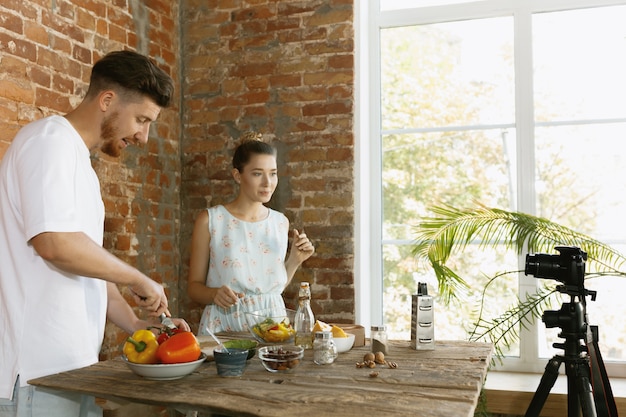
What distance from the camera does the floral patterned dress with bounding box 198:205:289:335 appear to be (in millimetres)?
3086

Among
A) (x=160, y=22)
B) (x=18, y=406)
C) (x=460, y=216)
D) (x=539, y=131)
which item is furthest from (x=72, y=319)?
(x=539, y=131)

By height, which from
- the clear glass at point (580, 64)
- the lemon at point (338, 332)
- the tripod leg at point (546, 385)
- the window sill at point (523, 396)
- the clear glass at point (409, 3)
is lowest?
the window sill at point (523, 396)

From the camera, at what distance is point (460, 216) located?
130 inches

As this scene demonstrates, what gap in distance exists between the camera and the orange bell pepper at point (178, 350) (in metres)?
1.76

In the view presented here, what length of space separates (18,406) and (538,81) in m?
3.09

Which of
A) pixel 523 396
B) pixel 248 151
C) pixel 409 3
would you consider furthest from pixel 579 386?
pixel 409 3

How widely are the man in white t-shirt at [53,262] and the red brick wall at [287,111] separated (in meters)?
1.67

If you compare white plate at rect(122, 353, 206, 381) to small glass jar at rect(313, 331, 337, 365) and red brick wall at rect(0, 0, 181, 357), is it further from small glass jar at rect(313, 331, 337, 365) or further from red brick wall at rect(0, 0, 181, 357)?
red brick wall at rect(0, 0, 181, 357)

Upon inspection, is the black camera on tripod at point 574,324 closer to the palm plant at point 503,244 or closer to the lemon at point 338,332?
the palm plant at point 503,244

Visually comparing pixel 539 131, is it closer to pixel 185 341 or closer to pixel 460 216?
pixel 460 216

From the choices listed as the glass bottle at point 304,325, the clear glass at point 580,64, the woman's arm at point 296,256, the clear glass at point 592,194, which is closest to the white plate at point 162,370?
the glass bottle at point 304,325

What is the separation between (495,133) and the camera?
3607 millimetres

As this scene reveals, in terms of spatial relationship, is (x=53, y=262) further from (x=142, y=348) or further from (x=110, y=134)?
(x=110, y=134)

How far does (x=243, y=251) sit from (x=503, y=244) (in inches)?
59.1
